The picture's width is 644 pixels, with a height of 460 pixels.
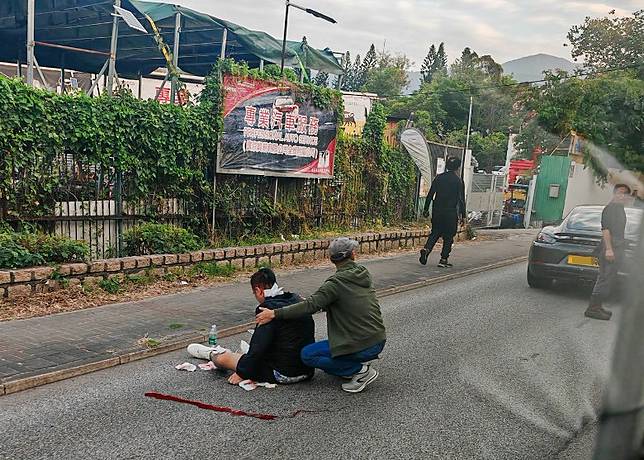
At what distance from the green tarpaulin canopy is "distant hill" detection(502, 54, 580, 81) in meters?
12.5

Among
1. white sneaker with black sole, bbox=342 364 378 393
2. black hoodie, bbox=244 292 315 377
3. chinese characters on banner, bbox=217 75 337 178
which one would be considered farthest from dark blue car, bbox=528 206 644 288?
chinese characters on banner, bbox=217 75 337 178

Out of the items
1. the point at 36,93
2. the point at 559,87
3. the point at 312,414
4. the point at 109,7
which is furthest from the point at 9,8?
the point at 559,87

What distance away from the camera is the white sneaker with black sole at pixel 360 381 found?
4.91 meters

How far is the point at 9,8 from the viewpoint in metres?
13.9

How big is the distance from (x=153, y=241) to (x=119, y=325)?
2434mm

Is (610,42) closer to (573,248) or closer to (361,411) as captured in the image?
(361,411)

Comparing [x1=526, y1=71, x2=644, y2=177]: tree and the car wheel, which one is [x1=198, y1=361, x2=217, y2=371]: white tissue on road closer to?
[x1=526, y1=71, x2=644, y2=177]: tree

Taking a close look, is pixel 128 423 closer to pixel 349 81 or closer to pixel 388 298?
pixel 388 298

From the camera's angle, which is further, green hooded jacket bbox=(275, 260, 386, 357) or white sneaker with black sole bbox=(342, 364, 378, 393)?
white sneaker with black sole bbox=(342, 364, 378, 393)

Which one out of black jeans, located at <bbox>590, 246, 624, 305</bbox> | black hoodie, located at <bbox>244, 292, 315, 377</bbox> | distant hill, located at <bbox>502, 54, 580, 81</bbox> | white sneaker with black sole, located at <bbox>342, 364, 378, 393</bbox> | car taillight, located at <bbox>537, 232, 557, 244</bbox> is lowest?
white sneaker with black sole, located at <bbox>342, 364, 378, 393</bbox>

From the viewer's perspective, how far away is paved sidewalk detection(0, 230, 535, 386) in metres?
5.17

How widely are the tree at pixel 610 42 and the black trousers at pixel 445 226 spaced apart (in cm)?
940

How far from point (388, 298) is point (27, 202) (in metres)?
5.02

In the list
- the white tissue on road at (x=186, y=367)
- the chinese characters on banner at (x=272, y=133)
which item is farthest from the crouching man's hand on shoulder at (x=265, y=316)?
the chinese characters on banner at (x=272, y=133)
